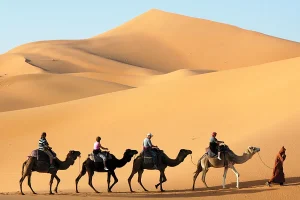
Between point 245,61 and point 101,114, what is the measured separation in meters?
68.9

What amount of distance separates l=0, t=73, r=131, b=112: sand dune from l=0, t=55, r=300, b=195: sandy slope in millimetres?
16787

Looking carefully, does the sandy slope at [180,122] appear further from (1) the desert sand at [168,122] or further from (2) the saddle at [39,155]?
(2) the saddle at [39,155]

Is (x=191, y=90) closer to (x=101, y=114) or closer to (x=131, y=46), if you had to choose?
(x=101, y=114)

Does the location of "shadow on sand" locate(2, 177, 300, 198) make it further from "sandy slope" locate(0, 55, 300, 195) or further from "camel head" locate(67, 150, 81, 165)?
"camel head" locate(67, 150, 81, 165)

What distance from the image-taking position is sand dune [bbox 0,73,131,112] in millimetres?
54441

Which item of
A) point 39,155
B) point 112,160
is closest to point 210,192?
point 112,160

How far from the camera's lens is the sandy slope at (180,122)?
77.6 feet

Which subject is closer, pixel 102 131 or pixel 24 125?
pixel 102 131

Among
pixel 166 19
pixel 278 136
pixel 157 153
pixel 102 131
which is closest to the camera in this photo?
pixel 157 153

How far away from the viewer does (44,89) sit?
58.7 metres

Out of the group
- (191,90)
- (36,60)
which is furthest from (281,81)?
(36,60)

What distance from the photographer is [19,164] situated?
2861 cm

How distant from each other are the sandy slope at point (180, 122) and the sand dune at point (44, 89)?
1679 centimetres

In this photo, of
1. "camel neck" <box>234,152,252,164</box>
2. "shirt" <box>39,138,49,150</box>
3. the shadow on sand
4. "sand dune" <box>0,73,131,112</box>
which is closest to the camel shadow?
the shadow on sand
